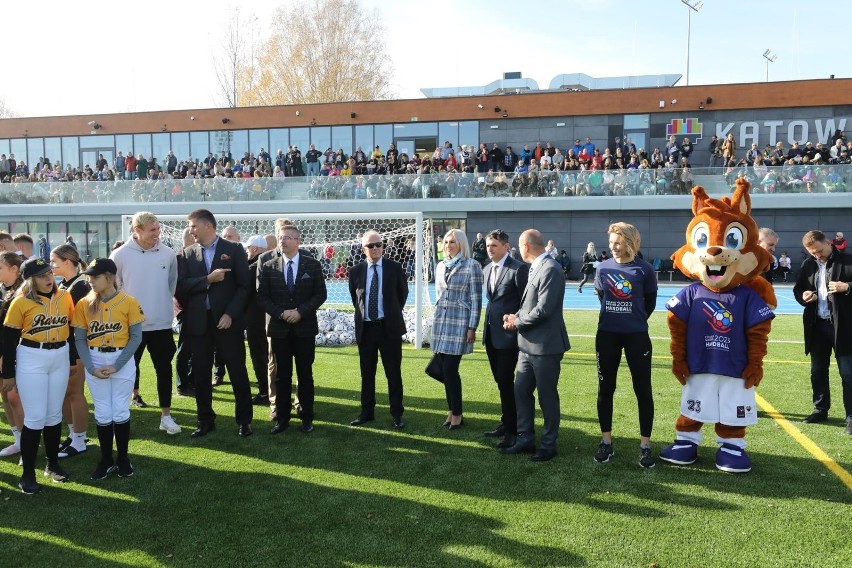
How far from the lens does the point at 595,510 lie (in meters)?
4.34

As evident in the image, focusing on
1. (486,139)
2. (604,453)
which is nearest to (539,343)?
(604,453)

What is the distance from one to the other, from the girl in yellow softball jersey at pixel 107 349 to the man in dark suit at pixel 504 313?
2855 mm

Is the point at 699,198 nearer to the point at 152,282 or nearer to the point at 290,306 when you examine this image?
the point at 290,306

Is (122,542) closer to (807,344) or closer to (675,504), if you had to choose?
(675,504)

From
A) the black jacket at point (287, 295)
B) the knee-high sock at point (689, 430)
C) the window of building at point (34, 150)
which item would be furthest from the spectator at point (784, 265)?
the window of building at point (34, 150)

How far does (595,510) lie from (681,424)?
1.34m

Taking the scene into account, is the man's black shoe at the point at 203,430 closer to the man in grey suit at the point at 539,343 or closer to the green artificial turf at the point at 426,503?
the green artificial turf at the point at 426,503

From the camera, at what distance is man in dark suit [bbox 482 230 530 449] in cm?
554

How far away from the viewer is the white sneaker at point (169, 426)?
6.16m

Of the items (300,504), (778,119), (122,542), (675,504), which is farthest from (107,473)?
(778,119)

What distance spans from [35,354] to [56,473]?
0.97 m

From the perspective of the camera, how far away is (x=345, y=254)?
543 inches

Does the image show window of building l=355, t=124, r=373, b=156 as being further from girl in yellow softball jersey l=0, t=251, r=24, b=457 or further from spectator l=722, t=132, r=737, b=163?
girl in yellow softball jersey l=0, t=251, r=24, b=457

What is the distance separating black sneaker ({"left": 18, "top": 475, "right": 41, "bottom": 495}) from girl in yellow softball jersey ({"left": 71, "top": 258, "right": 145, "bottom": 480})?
39 cm
